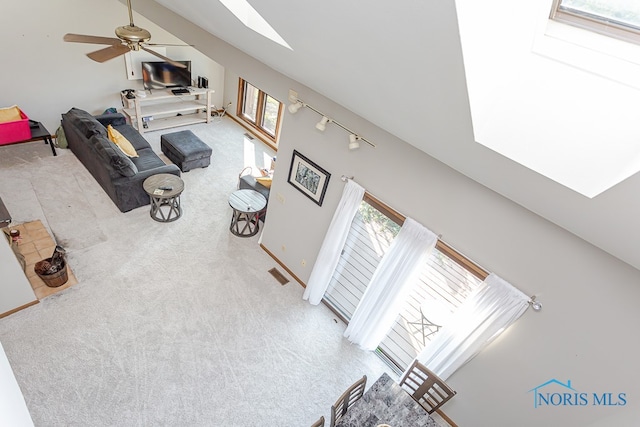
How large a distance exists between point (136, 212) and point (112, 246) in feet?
2.74

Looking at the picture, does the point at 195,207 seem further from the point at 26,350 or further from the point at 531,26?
the point at 531,26

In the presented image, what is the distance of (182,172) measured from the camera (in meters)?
6.84

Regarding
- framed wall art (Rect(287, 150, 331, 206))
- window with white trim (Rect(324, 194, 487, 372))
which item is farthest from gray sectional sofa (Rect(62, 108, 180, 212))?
window with white trim (Rect(324, 194, 487, 372))

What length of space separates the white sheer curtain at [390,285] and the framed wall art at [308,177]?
1115 millimetres

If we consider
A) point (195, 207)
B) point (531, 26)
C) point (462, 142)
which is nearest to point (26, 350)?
point (195, 207)

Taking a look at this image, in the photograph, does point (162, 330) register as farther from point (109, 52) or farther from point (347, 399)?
point (109, 52)

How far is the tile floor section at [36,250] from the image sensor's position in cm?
434

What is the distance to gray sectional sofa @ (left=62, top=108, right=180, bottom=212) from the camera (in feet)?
17.7

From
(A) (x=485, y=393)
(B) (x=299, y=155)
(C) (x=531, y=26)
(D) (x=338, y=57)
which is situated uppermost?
(C) (x=531, y=26)

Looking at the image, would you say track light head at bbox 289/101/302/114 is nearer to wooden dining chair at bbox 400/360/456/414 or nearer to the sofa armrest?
wooden dining chair at bbox 400/360/456/414

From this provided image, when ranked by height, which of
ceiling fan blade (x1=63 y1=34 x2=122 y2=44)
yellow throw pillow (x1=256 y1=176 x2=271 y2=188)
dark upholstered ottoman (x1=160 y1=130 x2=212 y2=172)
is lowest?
dark upholstered ottoman (x1=160 y1=130 x2=212 y2=172)

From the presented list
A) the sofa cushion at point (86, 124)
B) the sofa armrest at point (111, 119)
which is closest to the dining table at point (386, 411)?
the sofa cushion at point (86, 124)

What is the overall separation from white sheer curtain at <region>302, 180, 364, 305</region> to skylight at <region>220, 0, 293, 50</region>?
71.5 inches

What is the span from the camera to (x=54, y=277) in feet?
13.8
